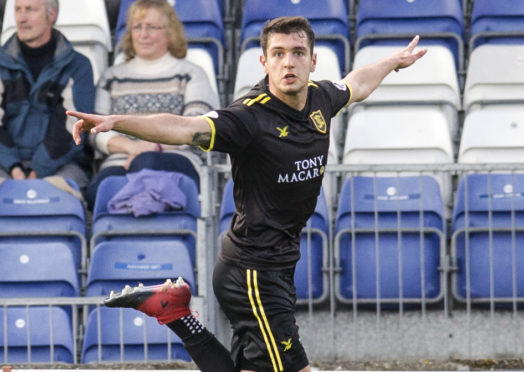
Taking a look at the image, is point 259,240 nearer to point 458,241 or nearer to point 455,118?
point 458,241

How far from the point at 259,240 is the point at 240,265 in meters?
0.14

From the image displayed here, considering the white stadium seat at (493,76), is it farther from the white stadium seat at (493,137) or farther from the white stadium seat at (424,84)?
the white stadium seat at (493,137)

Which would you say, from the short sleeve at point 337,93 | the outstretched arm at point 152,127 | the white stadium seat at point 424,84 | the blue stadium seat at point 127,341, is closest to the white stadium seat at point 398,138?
the white stadium seat at point 424,84

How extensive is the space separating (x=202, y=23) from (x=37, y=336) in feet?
10.5

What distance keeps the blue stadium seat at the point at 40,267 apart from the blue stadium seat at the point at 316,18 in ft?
8.13

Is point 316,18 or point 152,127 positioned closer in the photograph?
point 152,127

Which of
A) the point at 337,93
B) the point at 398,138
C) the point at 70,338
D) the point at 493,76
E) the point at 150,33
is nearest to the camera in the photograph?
the point at 337,93

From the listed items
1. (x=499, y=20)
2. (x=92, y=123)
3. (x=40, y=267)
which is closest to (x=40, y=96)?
(x=40, y=267)

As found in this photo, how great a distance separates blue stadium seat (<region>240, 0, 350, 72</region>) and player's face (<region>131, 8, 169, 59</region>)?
0.83 metres

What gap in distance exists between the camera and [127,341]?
23.9ft

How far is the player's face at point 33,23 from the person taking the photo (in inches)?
335

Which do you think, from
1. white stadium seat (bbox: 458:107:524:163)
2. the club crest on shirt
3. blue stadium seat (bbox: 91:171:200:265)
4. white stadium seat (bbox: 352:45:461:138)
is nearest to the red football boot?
the club crest on shirt

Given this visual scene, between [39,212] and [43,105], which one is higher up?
[43,105]

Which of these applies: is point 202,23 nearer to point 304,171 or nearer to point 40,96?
point 40,96
